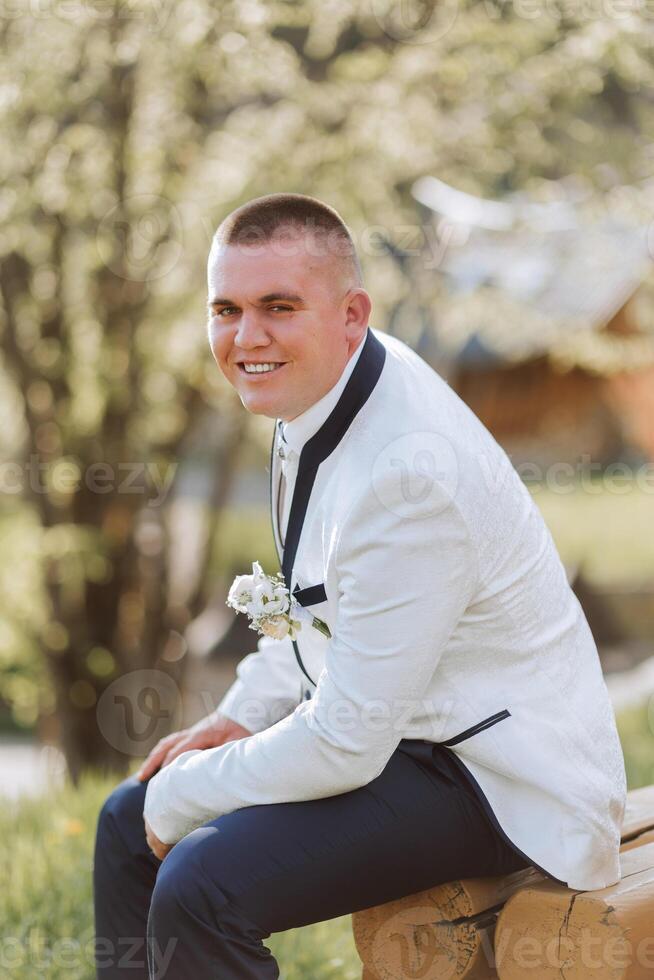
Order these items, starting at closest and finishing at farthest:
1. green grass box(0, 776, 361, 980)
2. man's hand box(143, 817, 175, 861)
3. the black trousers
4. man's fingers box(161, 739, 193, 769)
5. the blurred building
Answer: the black trousers
man's hand box(143, 817, 175, 861)
man's fingers box(161, 739, 193, 769)
green grass box(0, 776, 361, 980)
the blurred building

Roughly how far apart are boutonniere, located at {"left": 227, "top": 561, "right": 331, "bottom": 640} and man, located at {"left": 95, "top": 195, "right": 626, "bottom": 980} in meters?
0.03

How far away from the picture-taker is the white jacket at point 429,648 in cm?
198

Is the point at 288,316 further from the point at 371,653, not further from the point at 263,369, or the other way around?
the point at 371,653

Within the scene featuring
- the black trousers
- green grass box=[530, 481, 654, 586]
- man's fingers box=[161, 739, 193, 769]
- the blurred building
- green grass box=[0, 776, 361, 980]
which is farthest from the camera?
green grass box=[530, 481, 654, 586]

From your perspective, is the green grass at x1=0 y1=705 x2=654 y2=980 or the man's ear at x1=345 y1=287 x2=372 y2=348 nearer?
the man's ear at x1=345 y1=287 x2=372 y2=348

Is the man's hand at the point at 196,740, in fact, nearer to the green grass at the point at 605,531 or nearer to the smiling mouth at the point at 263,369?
the smiling mouth at the point at 263,369

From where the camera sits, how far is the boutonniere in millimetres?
2238

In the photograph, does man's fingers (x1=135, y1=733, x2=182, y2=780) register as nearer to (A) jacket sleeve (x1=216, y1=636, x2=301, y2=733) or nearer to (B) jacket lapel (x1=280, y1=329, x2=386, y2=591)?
(A) jacket sleeve (x1=216, y1=636, x2=301, y2=733)

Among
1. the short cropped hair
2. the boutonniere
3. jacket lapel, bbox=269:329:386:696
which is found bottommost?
the boutonniere

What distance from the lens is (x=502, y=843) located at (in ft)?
6.97

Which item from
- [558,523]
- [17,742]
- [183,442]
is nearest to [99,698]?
[183,442]

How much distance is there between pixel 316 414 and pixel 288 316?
0.19 meters

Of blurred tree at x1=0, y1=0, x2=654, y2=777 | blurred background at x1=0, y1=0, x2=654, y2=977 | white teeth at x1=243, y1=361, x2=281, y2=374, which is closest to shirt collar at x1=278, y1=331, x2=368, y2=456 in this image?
white teeth at x1=243, y1=361, x2=281, y2=374

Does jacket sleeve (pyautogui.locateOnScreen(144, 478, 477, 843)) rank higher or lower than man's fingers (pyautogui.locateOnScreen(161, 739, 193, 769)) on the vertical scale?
higher
